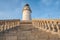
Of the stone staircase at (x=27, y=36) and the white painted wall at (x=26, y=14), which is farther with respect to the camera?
the white painted wall at (x=26, y=14)

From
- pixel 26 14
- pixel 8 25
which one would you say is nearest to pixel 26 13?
pixel 26 14

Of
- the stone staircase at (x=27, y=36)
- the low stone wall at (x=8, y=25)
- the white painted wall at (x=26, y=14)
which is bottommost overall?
the stone staircase at (x=27, y=36)

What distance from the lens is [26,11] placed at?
91.7 ft

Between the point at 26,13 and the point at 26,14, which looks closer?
the point at 26,13

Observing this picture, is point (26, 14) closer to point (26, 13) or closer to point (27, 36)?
point (26, 13)

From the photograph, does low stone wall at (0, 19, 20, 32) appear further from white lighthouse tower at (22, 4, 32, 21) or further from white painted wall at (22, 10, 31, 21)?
white painted wall at (22, 10, 31, 21)

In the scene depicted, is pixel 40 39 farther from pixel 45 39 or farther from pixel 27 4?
pixel 27 4

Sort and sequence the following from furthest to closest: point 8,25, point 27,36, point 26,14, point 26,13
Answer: point 26,14
point 26,13
point 8,25
point 27,36

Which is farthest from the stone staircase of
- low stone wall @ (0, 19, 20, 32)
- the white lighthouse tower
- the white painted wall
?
the white painted wall

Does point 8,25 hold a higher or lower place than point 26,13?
lower

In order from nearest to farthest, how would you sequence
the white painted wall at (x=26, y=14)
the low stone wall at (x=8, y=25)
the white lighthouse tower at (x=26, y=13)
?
1. the low stone wall at (x=8, y=25)
2. the white lighthouse tower at (x=26, y=13)
3. the white painted wall at (x=26, y=14)

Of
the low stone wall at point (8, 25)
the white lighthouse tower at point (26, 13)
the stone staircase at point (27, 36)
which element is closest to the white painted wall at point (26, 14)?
the white lighthouse tower at point (26, 13)

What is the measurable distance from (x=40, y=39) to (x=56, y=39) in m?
0.57

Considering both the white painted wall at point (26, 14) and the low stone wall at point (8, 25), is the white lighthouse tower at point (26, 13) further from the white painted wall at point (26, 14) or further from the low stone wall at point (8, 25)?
the low stone wall at point (8, 25)
